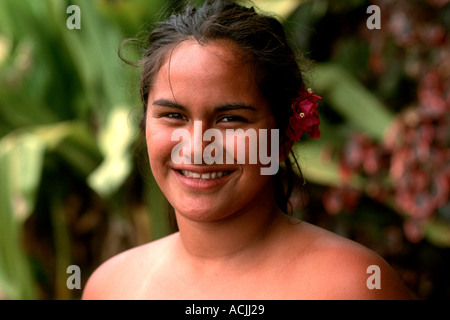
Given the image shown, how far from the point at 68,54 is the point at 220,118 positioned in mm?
A: 2564

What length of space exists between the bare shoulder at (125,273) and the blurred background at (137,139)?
3.01ft

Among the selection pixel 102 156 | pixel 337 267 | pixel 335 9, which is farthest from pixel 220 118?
pixel 335 9

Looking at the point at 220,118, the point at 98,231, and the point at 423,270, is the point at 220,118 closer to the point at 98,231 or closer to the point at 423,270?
the point at 423,270

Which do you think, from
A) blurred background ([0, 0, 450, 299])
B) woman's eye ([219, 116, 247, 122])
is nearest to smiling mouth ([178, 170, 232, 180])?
woman's eye ([219, 116, 247, 122])

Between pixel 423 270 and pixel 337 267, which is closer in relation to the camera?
pixel 337 267

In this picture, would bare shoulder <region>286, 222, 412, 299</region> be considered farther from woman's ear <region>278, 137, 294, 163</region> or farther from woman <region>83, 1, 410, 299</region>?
woman's ear <region>278, 137, 294, 163</region>

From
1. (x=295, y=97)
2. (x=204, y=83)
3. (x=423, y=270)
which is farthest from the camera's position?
(x=423, y=270)

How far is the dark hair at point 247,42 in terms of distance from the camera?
1.34 m

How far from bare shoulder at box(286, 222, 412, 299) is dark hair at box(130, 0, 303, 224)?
0.65 ft

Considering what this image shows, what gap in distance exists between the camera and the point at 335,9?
3.50 m

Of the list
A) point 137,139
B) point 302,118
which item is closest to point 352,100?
point 137,139

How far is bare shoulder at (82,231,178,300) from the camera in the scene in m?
1.55

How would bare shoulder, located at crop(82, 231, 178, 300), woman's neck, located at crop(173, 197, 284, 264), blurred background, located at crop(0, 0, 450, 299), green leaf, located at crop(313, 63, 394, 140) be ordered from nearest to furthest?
woman's neck, located at crop(173, 197, 284, 264), bare shoulder, located at crop(82, 231, 178, 300), blurred background, located at crop(0, 0, 450, 299), green leaf, located at crop(313, 63, 394, 140)

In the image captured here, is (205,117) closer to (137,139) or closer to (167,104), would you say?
(167,104)
